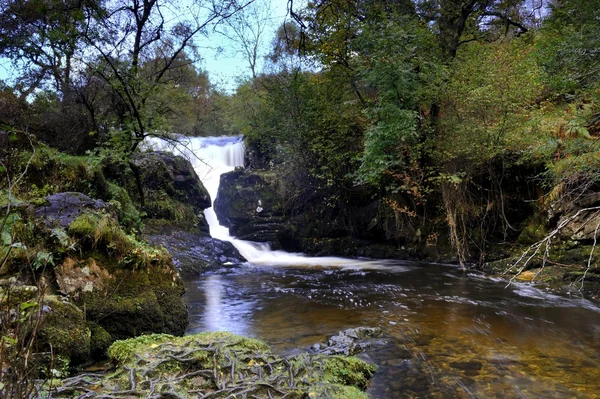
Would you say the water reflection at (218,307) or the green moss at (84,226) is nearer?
the green moss at (84,226)

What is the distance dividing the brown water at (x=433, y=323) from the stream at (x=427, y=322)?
2 centimetres

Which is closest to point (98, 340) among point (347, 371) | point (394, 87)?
point (347, 371)

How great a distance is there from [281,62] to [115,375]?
14131mm

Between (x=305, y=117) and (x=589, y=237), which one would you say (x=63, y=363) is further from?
(x=305, y=117)

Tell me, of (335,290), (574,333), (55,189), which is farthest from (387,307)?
(55,189)

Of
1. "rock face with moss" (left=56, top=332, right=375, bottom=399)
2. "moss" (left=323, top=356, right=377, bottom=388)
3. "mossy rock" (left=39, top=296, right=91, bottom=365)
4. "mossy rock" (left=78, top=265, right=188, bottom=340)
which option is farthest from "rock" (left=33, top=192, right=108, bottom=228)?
"moss" (left=323, top=356, right=377, bottom=388)

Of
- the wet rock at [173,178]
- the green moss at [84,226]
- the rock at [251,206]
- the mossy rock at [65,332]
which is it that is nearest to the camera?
the mossy rock at [65,332]

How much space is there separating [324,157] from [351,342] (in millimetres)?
8858

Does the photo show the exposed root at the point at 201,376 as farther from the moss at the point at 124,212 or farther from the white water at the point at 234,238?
the white water at the point at 234,238

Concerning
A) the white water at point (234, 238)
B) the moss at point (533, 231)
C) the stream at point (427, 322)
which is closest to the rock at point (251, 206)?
the white water at point (234, 238)

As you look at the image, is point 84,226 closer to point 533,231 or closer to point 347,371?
point 347,371

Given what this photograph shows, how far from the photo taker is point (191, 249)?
11727 mm

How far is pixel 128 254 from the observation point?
4.98 metres

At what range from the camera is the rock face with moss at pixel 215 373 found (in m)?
2.95
